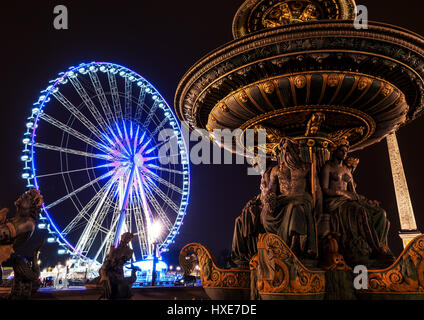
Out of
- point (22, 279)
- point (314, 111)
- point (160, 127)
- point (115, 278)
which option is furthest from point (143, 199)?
point (314, 111)

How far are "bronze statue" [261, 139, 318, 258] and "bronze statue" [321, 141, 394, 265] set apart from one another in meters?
0.34

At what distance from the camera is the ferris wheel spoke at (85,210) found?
51.0 ft

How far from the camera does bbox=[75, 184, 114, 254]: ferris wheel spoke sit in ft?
53.7

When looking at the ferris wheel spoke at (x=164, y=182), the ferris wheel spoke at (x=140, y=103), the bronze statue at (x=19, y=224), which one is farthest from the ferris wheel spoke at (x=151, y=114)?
the bronze statue at (x=19, y=224)

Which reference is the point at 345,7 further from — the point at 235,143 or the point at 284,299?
the point at 284,299

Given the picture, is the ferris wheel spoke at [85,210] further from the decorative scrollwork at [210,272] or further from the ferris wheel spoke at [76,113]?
the decorative scrollwork at [210,272]

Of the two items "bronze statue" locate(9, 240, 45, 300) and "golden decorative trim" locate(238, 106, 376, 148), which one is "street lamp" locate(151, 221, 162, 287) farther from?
"golden decorative trim" locate(238, 106, 376, 148)

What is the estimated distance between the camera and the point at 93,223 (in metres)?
16.4

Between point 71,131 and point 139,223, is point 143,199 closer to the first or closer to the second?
point 139,223

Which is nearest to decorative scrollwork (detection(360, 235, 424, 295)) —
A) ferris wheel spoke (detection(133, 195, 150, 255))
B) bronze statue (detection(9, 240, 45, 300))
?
bronze statue (detection(9, 240, 45, 300))

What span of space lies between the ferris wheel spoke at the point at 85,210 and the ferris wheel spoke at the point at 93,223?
0.54 feet

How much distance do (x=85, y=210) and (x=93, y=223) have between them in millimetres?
826
